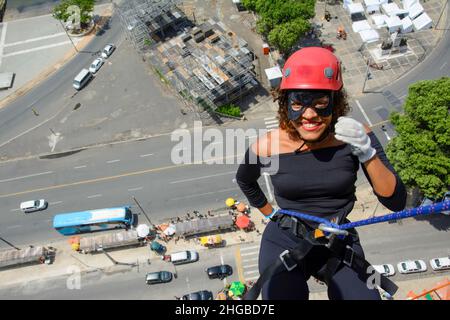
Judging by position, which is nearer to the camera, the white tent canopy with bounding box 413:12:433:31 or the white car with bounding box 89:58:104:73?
the white tent canopy with bounding box 413:12:433:31

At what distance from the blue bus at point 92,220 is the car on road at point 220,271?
10.2 m

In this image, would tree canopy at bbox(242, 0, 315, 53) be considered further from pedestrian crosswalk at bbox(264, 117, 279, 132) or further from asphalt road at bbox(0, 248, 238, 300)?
asphalt road at bbox(0, 248, 238, 300)

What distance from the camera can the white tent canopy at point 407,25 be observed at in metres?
48.9

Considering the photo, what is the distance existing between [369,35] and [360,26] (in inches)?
92.9

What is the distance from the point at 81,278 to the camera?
36.1 m

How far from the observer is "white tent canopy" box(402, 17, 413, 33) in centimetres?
4888

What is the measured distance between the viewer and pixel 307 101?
9578 millimetres

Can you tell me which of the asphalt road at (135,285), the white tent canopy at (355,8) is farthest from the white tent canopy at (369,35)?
the asphalt road at (135,285)

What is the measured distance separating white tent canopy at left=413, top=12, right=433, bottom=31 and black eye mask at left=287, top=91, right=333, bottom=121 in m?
48.9

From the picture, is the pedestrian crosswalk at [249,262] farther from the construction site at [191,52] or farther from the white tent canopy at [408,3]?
the white tent canopy at [408,3]

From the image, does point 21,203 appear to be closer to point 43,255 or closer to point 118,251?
point 43,255

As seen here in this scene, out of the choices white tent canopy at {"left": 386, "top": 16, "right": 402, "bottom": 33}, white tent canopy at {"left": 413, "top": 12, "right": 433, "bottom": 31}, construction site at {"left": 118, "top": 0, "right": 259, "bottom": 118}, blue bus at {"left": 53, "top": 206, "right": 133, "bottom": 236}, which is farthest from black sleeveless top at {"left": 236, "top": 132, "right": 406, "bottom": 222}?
white tent canopy at {"left": 413, "top": 12, "right": 433, "bottom": 31}

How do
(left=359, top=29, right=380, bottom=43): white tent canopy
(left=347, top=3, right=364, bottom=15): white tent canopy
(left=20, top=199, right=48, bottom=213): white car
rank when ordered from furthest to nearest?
1. (left=347, top=3, right=364, bottom=15): white tent canopy
2. (left=359, top=29, right=380, bottom=43): white tent canopy
3. (left=20, top=199, right=48, bottom=213): white car

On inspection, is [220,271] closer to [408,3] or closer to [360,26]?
[360,26]
